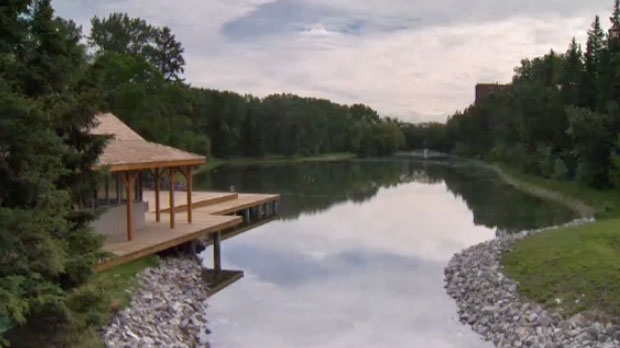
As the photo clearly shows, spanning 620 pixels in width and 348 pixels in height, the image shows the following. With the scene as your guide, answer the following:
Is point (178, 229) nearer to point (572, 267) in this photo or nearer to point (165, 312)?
point (165, 312)

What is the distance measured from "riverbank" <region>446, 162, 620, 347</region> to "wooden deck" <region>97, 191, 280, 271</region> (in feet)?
20.1

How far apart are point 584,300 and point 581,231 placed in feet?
20.4

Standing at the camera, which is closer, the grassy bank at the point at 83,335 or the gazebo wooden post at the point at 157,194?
the grassy bank at the point at 83,335

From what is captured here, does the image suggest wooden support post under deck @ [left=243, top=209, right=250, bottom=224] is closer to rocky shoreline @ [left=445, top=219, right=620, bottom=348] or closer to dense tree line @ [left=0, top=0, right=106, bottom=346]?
rocky shoreline @ [left=445, top=219, right=620, bottom=348]

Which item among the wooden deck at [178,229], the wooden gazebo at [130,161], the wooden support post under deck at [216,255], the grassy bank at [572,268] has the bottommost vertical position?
the wooden support post under deck at [216,255]

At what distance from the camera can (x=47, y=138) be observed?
6.96m

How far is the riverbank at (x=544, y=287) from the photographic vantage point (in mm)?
9500

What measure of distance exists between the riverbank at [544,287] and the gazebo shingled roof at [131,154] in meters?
7.09

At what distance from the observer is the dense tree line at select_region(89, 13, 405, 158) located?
35.9 m

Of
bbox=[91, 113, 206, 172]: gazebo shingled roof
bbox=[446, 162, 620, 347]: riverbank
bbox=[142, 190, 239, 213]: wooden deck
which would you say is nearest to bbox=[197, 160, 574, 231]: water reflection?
bbox=[142, 190, 239, 213]: wooden deck

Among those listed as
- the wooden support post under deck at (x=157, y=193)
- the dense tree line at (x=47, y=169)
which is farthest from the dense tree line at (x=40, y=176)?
the wooden support post under deck at (x=157, y=193)

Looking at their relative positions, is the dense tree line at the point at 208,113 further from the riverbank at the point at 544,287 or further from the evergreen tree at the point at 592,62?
the evergreen tree at the point at 592,62

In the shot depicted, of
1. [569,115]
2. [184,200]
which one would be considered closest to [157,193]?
[184,200]

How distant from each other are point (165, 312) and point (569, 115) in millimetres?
25212
